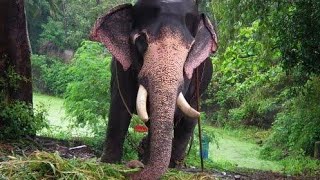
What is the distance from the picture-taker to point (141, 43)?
468 centimetres

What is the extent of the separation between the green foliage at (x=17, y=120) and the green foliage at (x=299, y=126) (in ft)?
15.3

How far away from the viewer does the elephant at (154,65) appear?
3967mm

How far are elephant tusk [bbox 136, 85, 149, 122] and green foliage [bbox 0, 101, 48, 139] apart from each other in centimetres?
272

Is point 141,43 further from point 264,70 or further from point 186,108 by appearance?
point 264,70

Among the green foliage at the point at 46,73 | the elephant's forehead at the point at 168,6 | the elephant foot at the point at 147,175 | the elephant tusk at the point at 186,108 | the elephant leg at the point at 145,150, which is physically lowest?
the elephant foot at the point at 147,175

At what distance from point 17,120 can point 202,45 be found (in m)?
2.67

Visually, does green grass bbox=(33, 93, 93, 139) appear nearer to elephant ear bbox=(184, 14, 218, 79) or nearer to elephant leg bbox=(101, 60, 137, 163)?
elephant leg bbox=(101, 60, 137, 163)

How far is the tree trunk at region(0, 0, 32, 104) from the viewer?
23.0 ft

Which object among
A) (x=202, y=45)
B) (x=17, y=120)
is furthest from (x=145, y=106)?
(x=17, y=120)

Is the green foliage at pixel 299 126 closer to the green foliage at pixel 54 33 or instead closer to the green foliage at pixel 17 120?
the green foliage at pixel 17 120

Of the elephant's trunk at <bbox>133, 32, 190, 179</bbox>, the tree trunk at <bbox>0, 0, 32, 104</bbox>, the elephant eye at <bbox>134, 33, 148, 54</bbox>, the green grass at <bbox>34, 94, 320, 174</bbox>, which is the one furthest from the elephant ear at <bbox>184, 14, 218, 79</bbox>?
the green grass at <bbox>34, 94, 320, 174</bbox>

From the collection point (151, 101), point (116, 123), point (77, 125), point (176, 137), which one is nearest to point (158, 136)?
point (151, 101)

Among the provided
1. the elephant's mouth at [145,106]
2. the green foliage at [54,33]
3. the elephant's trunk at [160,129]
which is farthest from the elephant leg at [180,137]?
the green foliage at [54,33]

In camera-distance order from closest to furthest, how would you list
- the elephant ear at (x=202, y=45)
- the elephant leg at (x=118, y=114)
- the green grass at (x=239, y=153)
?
the elephant ear at (x=202, y=45), the elephant leg at (x=118, y=114), the green grass at (x=239, y=153)
